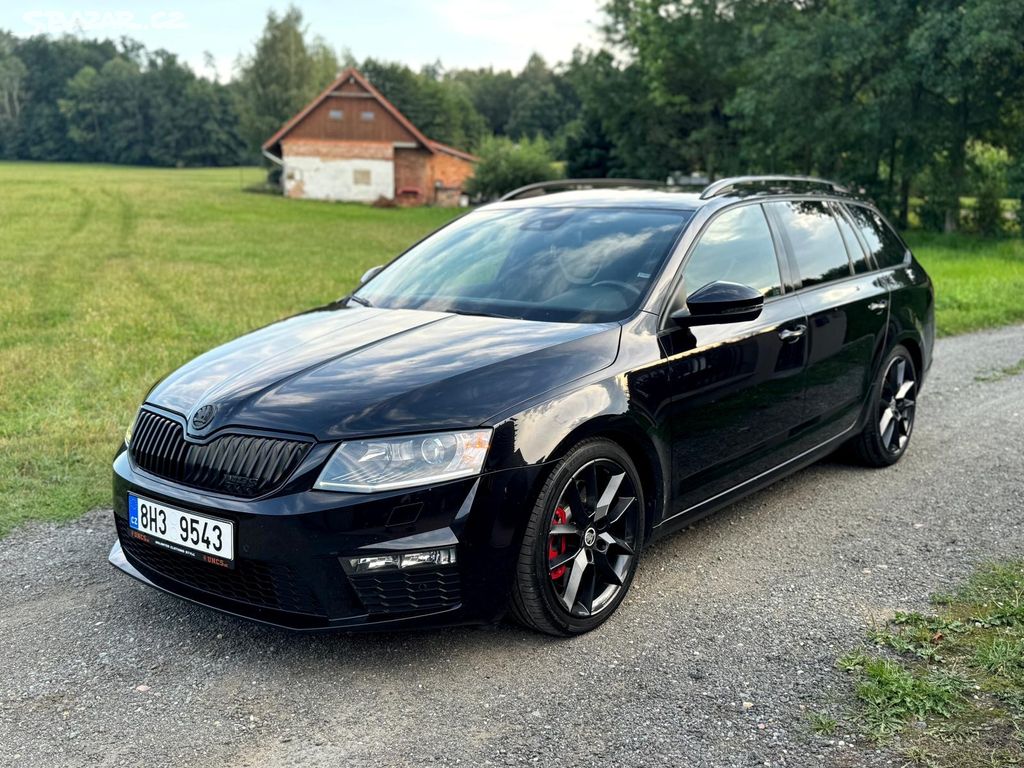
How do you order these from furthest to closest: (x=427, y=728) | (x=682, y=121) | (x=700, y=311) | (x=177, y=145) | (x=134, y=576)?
1. (x=177, y=145)
2. (x=682, y=121)
3. (x=700, y=311)
4. (x=134, y=576)
5. (x=427, y=728)

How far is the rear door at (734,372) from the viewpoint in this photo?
3934 mm

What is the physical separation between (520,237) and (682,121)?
131 feet

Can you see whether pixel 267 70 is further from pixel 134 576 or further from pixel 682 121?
pixel 134 576

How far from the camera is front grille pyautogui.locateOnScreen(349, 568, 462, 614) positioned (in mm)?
3098

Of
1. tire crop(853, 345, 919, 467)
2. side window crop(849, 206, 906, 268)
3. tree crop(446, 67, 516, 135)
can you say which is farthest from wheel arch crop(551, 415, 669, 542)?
tree crop(446, 67, 516, 135)

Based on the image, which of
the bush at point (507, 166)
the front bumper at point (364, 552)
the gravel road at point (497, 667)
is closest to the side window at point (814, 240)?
the gravel road at point (497, 667)

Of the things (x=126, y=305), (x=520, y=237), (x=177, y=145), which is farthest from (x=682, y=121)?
(x=177, y=145)

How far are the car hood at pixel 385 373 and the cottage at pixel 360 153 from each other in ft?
163

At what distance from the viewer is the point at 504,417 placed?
3219 millimetres

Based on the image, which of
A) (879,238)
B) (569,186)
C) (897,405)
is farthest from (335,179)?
(897,405)

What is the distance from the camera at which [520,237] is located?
4.64 m

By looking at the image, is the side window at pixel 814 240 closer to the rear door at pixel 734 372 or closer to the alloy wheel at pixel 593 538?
the rear door at pixel 734 372

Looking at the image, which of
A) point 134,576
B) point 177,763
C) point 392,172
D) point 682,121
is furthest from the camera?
point 392,172

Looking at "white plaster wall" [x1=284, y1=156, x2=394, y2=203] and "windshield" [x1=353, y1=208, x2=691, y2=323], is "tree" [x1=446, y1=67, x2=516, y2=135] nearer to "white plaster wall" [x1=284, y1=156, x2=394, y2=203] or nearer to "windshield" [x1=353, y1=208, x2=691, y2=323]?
"white plaster wall" [x1=284, y1=156, x2=394, y2=203]
